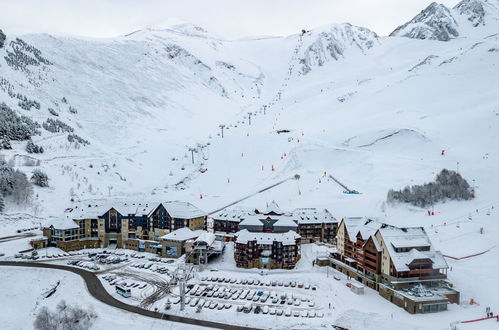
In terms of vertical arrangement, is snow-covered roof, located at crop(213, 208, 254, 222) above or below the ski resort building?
above

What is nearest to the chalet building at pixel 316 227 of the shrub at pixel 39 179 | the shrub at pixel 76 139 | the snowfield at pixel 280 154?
the snowfield at pixel 280 154

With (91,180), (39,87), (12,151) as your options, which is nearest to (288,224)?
(91,180)

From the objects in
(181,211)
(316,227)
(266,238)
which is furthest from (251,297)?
(181,211)

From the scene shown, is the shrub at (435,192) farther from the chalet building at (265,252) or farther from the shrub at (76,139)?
the shrub at (76,139)

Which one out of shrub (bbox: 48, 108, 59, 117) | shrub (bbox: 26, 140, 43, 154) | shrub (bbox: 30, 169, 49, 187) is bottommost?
shrub (bbox: 30, 169, 49, 187)

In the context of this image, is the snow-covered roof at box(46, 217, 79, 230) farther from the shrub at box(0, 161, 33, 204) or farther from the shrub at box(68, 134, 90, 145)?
the shrub at box(68, 134, 90, 145)

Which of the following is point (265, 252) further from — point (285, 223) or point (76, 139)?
point (76, 139)

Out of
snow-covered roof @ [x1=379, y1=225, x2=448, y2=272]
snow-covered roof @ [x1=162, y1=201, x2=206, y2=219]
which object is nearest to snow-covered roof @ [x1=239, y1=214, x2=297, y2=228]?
snow-covered roof @ [x1=162, y1=201, x2=206, y2=219]
